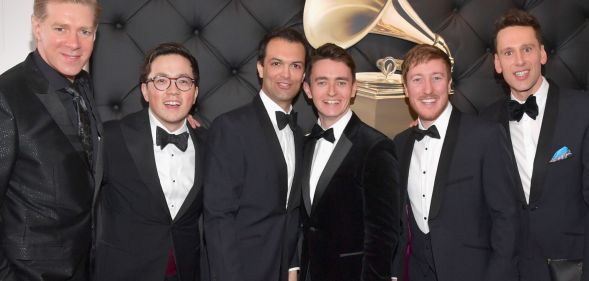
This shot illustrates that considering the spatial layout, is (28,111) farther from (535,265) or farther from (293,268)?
(535,265)

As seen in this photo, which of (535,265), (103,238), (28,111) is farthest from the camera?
(535,265)

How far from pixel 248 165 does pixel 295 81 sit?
1.16 ft

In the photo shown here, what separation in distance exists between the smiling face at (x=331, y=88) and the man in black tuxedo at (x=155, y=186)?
414 mm

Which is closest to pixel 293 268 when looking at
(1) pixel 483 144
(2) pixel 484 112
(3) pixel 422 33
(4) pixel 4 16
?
(1) pixel 483 144

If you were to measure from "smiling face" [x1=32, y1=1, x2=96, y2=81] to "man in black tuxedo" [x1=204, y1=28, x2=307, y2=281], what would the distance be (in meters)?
0.49

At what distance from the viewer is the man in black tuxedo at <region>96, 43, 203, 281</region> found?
66.9 inches

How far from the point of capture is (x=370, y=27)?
2.20m

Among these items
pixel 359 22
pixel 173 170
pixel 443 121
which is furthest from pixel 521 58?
pixel 173 170

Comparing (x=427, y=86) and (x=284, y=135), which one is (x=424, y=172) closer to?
(x=427, y=86)

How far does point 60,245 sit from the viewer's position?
143 centimetres

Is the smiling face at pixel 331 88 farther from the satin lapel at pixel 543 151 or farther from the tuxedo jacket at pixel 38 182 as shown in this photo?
the tuxedo jacket at pixel 38 182

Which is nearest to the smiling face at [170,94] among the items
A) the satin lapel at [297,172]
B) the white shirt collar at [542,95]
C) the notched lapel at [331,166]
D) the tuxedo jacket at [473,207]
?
the satin lapel at [297,172]

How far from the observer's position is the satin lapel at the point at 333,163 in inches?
69.7

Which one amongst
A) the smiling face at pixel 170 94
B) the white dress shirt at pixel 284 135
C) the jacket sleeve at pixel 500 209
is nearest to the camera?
the jacket sleeve at pixel 500 209
